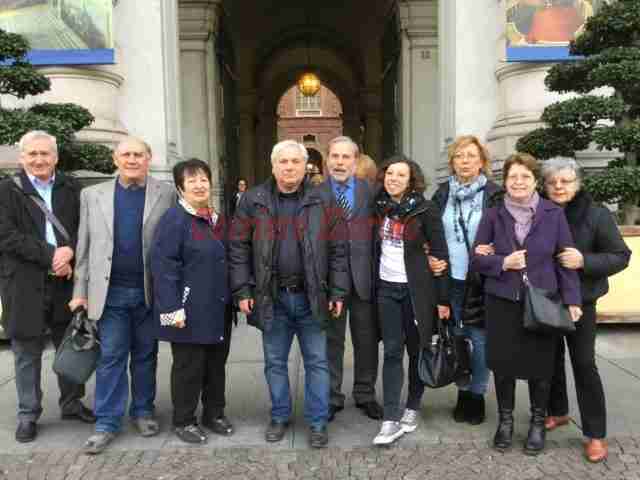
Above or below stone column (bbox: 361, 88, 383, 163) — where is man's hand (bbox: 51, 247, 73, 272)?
below

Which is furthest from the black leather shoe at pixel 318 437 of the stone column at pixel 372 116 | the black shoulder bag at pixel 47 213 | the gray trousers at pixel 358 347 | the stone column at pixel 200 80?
the stone column at pixel 372 116

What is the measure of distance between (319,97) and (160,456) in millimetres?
43704

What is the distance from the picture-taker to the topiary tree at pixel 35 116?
491 centimetres

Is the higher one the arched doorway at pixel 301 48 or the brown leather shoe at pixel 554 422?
the arched doorway at pixel 301 48

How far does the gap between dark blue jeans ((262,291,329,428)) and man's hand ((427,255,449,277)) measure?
2.45 feet

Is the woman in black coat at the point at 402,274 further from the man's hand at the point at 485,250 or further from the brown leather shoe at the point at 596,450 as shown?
the brown leather shoe at the point at 596,450

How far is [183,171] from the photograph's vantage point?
3422 millimetres

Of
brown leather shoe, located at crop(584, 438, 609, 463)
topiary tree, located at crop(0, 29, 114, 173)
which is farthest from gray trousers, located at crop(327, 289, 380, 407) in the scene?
topiary tree, located at crop(0, 29, 114, 173)

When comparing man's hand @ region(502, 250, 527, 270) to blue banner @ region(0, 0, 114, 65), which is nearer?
man's hand @ region(502, 250, 527, 270)

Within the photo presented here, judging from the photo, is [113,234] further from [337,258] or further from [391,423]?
[391,423]

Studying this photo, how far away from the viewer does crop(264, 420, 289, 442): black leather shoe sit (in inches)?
140

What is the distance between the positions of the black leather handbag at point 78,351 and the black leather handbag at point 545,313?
2.47 metres

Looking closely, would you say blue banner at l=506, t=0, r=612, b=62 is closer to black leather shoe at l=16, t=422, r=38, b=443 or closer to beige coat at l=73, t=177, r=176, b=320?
beige coat at l=73, t=177, r=176, b=320

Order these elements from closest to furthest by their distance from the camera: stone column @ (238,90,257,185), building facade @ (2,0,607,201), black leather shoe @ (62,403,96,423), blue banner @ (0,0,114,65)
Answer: black leather shoe @ (62,403,96,423) < blue banner @ (0,0,114,65) < building facade @ (2,0,607,201) < stone column @ (238,90,257,185)
